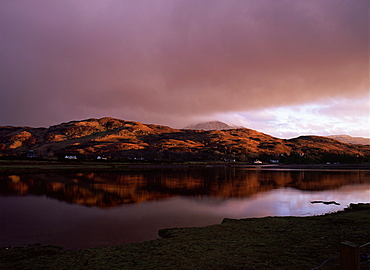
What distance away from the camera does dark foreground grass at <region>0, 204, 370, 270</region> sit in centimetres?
1048

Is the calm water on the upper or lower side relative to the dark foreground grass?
lower

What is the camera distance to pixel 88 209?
102 ft

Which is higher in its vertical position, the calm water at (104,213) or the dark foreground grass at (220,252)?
the dark foreground grass at (220,252)

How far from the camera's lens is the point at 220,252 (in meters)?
12.1

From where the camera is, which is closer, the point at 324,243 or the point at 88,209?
the point at 324,243

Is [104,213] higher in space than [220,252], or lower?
lower

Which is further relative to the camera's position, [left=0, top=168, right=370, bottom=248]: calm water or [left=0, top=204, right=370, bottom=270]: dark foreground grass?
[left=0, top=168, right=370, bottom=248]: calm water

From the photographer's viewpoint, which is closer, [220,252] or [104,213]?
[220,252]

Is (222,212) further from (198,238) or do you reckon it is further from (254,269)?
(254,269)

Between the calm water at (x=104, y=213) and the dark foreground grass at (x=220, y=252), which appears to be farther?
the calm water at (x=104, y=213)

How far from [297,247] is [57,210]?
27610mm

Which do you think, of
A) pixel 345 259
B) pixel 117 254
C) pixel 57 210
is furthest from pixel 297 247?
pixel 57 210

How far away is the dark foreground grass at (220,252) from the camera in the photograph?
1048cm

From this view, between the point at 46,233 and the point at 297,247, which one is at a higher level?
the point at 297,247
